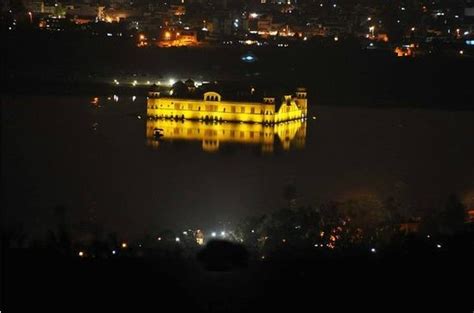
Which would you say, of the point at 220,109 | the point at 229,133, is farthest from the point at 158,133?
the point at 220,109

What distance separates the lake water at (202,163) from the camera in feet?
14.9

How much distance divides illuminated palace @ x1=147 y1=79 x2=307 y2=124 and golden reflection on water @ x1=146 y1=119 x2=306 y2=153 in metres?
0.12

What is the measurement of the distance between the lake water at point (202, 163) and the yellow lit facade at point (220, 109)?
186 mm

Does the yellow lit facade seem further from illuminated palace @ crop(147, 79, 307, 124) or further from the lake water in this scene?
Result: the lake water

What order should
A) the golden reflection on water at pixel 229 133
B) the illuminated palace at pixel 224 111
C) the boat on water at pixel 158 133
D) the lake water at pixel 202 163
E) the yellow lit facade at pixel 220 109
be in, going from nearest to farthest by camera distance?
the lake water at pixel 202 163, the golden reflection on water at pixel 229 133, the boat on water at pixel 158 133, the illuminated palace at pixel 224 111, the yellow lit facade at pixel 220 109

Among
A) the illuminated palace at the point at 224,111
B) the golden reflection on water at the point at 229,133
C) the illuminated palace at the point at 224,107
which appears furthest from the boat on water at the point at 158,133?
the illuminated palace at the point at 224,107

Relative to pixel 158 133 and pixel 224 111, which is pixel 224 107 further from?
pixel 158 133

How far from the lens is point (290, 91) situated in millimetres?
9625

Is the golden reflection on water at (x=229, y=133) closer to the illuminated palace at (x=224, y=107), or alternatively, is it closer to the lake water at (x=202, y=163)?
the lake water at (x=202, y=163)

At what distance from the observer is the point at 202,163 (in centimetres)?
612

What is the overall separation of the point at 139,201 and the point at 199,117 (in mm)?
4102

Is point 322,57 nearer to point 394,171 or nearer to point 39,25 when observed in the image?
point 39,25

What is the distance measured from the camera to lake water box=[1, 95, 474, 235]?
4555 millimetres

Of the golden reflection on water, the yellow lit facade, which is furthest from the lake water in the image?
the yellow lit facade
